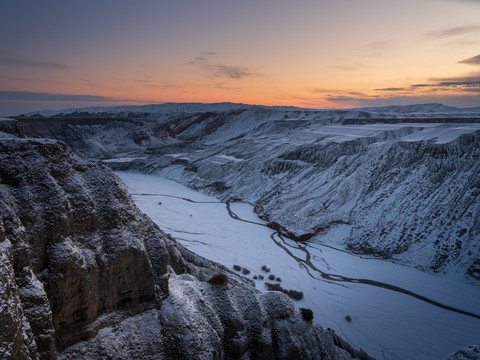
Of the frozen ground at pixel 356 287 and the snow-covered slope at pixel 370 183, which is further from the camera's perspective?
the snow-covered slope at pixel 370 183

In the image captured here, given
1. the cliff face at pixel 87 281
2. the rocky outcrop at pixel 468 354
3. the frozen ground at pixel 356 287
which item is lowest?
the frozen ground at pixel 356 287

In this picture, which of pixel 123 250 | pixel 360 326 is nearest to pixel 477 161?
pixel 360 326

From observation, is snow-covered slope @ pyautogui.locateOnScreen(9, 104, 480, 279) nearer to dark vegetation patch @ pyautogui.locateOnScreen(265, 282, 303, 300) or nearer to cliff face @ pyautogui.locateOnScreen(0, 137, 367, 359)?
dark vegetation patch @ pyautogui.locateOnScreen(265, 282, 303, 300)

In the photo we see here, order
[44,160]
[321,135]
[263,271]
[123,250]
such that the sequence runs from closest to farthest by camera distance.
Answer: [44,160], [123,250], [263,271], [321,135]

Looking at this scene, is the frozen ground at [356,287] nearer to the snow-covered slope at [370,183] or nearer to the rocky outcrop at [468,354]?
the snow-covered slope at [370,183]

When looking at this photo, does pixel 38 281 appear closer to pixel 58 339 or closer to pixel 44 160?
pixel 58 339

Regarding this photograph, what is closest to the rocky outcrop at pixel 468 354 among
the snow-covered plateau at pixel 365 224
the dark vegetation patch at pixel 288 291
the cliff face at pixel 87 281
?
the cliff face at pixel 87 281
